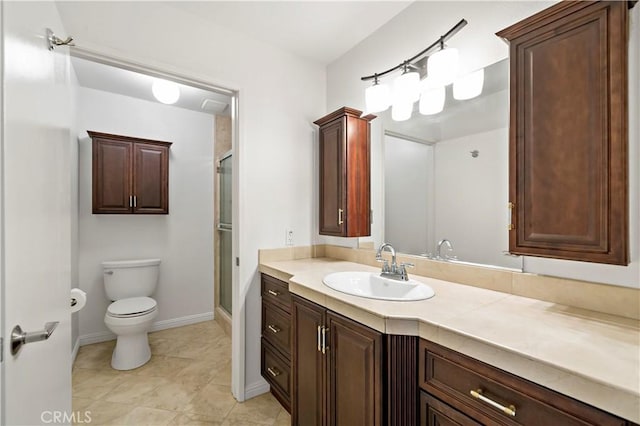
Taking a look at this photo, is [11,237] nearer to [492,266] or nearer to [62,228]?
[62,228]

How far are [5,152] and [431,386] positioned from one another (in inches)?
53.9

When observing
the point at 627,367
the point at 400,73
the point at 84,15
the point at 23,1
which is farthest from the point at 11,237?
the point at 400,73

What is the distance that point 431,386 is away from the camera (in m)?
0.93

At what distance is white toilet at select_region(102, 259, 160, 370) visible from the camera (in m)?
2.27

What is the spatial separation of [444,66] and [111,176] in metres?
2.93

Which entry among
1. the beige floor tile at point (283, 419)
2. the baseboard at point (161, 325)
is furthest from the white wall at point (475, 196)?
the baseboard at point (161, 325)

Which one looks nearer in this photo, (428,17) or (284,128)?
(428,17)

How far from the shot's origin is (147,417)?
5.75 ft

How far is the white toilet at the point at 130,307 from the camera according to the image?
2.27m

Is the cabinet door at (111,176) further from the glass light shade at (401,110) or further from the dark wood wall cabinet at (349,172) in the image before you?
the glass light shade at (401,110)

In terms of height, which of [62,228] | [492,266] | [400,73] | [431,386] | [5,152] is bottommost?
[431,386]

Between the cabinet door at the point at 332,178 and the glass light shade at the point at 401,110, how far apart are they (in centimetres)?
35

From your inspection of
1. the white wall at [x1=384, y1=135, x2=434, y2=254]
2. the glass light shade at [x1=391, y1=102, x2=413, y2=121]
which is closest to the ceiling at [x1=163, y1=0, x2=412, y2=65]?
the glass light shade at [x1=391, y1=102, x2=413, y2=121]

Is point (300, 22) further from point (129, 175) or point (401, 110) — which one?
point (129, 175)
